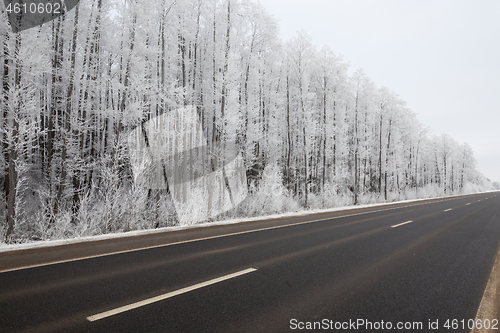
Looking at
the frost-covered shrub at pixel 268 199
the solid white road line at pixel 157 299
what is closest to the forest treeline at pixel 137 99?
the frost-covered shrub at pixel 268 199

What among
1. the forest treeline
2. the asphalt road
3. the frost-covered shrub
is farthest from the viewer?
the frost-covered shrub

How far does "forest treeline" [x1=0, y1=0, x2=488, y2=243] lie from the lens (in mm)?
10515

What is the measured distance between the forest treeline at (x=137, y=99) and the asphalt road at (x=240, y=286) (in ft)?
14.9

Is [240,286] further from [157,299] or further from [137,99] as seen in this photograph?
[137,99]

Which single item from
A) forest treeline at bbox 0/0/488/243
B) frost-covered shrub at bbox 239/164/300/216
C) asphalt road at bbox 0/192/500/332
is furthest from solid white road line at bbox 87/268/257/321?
frost-covered shrub at bbox 239/164/300/216

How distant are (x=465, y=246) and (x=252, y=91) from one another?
2047 centimetres

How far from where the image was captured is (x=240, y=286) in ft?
14.0

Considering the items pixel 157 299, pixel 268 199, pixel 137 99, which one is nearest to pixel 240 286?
pixel 157 299

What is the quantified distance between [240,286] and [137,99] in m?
15.2

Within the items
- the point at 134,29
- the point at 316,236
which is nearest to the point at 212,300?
the point at 316,236

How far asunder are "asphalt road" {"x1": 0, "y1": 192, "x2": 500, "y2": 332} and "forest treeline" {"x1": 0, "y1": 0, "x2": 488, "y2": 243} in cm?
453

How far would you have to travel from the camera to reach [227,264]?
5422 mm

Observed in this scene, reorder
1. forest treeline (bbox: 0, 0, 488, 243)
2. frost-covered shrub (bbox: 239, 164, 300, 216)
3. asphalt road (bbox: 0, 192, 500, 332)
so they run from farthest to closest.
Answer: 1. frost-covered shrub (bbox: 239, 164, 300, 216)
2. forest treeline (bbox: 0, 0, 488, 243)
3. asphalt road (bbox: 0, 192, 500, 332)

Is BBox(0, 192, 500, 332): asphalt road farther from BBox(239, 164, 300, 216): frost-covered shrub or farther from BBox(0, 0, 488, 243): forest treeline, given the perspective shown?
BBox(239, 164, 300, 216): frost-covered shrub
